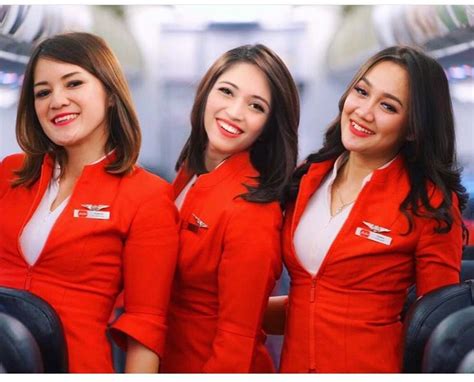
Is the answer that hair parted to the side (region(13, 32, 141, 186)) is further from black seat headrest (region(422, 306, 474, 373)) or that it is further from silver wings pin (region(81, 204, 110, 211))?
black seat headrest (region(422, 306, 474, 373))

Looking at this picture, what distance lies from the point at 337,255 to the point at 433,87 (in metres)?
0.57

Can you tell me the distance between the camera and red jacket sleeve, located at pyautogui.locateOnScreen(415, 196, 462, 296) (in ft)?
6.98

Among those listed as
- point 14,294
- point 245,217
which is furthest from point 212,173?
point 14,294

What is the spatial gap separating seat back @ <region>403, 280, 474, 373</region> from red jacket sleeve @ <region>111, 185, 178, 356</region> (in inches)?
28.5

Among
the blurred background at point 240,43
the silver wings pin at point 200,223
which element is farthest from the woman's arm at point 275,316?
the silver wings pin at point 200,223

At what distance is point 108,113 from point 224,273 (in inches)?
23.4

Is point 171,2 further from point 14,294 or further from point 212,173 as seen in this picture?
point 14,294

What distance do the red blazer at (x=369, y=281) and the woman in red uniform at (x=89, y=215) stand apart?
0.43 m

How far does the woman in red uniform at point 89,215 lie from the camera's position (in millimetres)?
2148

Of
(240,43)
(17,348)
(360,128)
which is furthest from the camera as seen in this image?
(240,43)

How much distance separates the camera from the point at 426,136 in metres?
2.14

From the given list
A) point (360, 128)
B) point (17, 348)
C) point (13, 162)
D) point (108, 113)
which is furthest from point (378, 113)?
point (17, 348)

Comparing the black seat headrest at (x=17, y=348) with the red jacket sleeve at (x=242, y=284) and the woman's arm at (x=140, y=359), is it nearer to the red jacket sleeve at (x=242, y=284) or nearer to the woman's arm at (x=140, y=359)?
the woman's arm at (x=140, y=359)

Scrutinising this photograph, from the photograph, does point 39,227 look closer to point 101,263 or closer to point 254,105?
point 101,263
